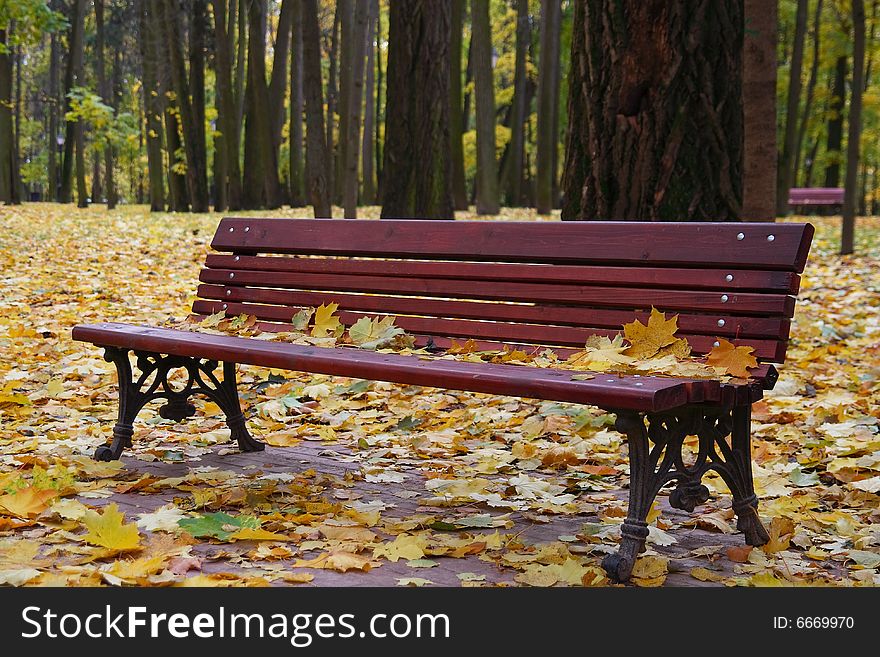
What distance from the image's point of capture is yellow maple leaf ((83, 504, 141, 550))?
2.99 meters

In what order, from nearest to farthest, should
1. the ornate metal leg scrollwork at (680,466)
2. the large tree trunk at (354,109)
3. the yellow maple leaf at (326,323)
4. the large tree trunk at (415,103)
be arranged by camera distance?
the ornate metal leg scrollwork at (680,466) < the yellow maple leaf at (326,323) < the large tree trunk at (415,103) < the large tree trunk at (354,109)

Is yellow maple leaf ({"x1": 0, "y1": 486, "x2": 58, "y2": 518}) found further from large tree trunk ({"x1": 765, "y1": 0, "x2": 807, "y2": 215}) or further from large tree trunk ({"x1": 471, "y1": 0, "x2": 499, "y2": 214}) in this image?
large tree trunk ({"x1": 471, "y1": 0, "x2": 499, "y2": 214})

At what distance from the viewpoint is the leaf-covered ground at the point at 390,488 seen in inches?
117

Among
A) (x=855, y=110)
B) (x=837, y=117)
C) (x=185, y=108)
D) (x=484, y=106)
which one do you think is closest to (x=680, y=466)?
(x=855, y=110)

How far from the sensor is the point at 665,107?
4.89 meters

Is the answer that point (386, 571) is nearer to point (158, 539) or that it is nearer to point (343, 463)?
point (158, 539)

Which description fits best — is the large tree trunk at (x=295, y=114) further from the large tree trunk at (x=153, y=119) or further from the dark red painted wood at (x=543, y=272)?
the dark red painted wood at (x=543, y=272)

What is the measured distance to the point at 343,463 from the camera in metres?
4.30

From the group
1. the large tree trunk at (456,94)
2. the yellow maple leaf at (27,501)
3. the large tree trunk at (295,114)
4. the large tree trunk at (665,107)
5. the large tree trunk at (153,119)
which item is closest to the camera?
the yellow maple leaf at (27,501)

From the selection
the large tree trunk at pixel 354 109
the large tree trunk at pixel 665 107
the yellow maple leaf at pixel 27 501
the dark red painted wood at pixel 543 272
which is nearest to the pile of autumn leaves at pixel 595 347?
the dark red painted wood at pixel 543 272

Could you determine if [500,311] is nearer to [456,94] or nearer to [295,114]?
Answer: [456,94]

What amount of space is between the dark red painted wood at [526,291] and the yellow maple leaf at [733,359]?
15cm

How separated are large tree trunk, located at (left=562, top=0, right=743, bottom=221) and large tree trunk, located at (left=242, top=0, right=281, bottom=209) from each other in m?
16.3

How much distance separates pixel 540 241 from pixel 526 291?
202 mm
